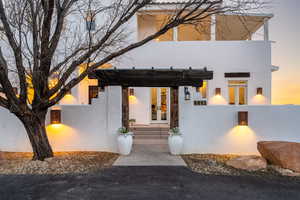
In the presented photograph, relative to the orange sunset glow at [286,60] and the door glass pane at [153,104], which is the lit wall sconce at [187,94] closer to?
the door glass pane at [153,104]

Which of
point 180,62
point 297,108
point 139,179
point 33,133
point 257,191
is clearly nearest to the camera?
point 257,191

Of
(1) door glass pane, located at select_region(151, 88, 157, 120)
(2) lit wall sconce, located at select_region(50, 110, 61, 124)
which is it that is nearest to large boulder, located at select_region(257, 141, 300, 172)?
(1) door glass pane, located at select_region(151, 88, 157, 120)

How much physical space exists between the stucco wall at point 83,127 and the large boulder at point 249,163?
413cm

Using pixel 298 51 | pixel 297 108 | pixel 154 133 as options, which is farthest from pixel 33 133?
pixel 298 51

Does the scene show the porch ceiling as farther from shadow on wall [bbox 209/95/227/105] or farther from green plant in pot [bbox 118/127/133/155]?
shadow on wall [bbox 209/95/227/105]

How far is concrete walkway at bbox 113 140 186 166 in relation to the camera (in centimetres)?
555

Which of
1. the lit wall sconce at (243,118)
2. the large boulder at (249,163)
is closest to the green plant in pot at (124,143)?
the large boulder at (249,163)

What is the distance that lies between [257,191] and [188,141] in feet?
10.1

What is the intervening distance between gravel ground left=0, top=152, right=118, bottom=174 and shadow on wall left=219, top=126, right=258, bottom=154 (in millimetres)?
4091

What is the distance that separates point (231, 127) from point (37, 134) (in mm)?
6629

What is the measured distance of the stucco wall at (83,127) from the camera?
6895 millimetres

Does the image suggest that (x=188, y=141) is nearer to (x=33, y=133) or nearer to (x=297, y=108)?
(x=297, y=108)

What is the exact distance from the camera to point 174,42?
9.71 metres

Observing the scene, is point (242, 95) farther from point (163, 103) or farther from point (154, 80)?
point (154, 80)
